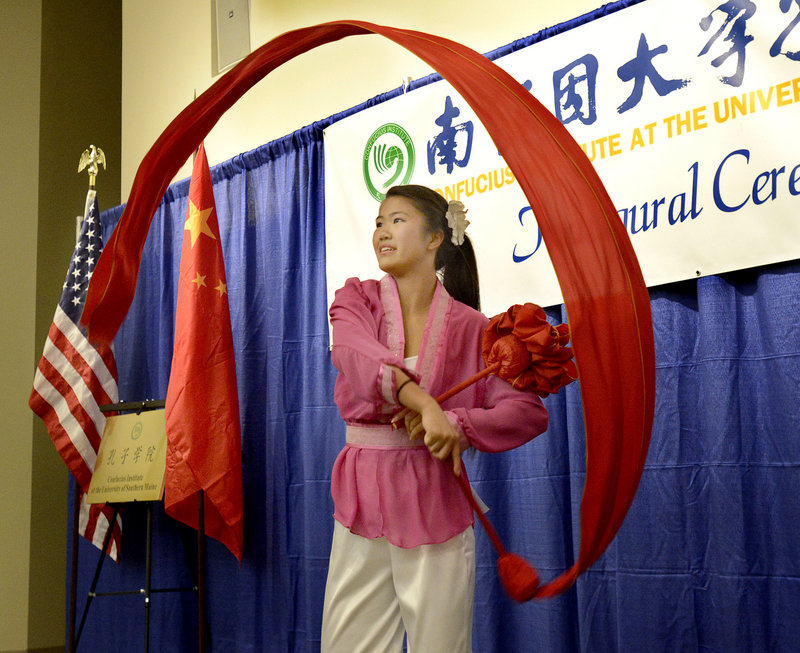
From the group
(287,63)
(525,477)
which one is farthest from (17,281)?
(525,477)

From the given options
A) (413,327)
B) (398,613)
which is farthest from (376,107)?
(398,613)

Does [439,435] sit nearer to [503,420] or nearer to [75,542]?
[503,420]

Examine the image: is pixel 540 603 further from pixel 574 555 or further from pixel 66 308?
pixel 66 308

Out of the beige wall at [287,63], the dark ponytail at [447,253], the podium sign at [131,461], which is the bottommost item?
the podium sign at [131,461]

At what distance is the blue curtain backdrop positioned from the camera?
84.7 inches

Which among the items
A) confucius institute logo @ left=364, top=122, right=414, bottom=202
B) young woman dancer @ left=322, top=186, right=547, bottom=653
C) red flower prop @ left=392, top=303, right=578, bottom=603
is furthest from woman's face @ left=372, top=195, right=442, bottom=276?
confucius institute logo @ left=364, top=122, right=414, bottom=202

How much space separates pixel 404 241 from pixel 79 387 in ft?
8.06

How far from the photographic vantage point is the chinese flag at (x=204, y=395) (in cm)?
312

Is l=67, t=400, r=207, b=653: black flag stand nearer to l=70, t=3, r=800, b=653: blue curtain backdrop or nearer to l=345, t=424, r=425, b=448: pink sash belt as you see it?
l=70, t=3, r=800, b=653: blue curtain backdrop

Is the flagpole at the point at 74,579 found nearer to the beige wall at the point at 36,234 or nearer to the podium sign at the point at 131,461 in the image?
the podium sign at the point at 131,461

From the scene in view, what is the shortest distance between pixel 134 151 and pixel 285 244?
4.95ft

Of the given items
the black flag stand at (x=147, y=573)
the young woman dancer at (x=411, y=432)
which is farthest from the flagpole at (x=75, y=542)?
the young woman dancer at (x=411, y=432)

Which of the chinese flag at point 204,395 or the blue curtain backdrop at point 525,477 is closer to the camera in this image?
the blue curtain backdrop at point 525,477

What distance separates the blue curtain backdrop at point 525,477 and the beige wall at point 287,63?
0.20 meters
